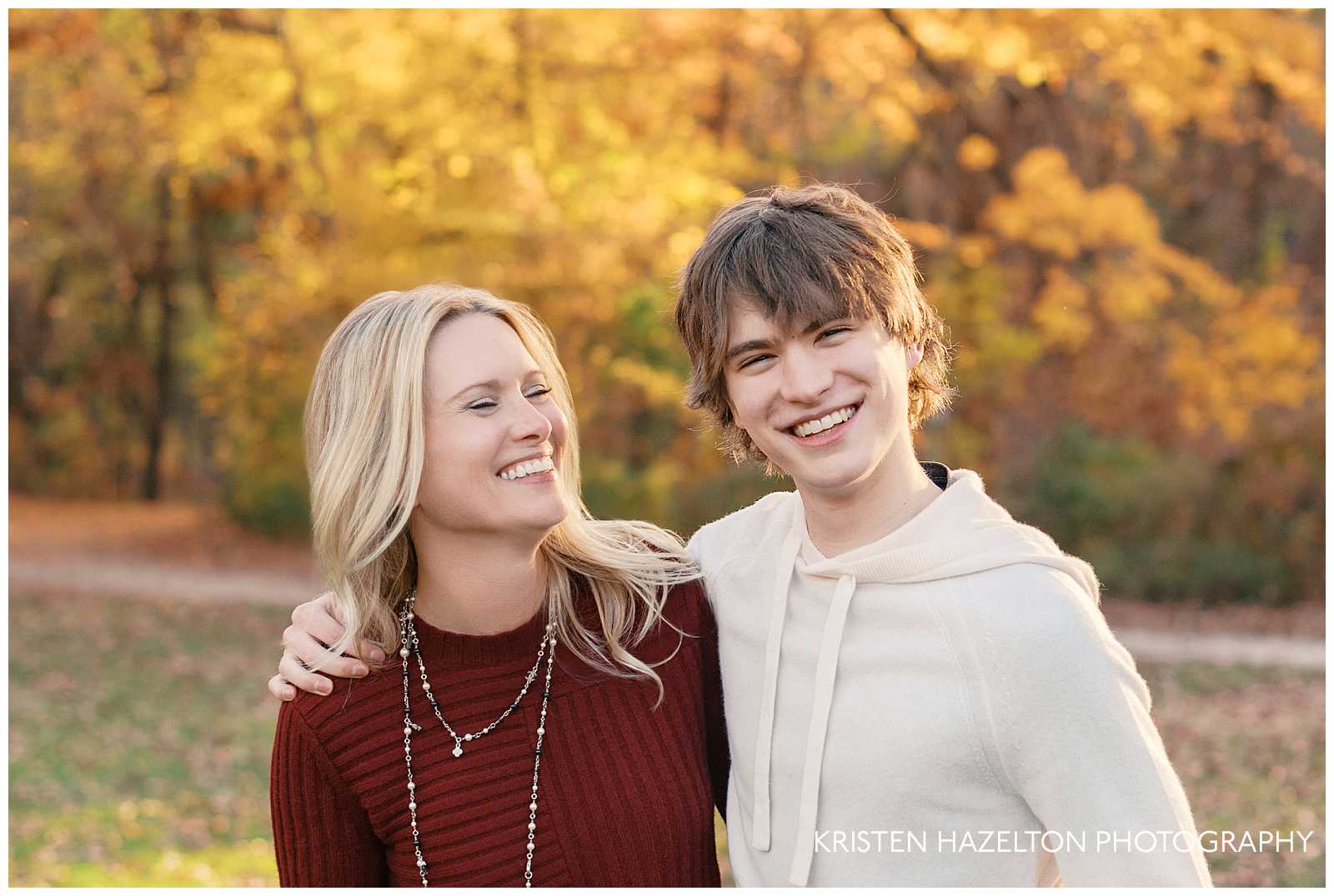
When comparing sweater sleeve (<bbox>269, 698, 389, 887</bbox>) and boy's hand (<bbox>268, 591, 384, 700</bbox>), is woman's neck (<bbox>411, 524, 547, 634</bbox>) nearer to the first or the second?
boy's hand (<bbox>268, 591, 384, 700</bbox>)

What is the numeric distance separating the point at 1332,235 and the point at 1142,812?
3.24 meters

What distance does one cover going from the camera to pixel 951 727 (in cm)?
220

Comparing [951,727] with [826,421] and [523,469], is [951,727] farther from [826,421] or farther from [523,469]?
[523,469]

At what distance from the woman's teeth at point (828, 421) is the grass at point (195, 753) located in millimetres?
4533

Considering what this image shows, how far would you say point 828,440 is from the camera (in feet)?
7.77

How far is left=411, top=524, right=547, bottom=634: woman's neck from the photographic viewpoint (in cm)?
270

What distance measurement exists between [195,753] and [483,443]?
21.4 ft

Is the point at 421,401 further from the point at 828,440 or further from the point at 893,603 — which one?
the point at 893,603

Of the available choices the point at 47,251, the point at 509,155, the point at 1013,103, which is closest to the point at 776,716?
the point at 509,155

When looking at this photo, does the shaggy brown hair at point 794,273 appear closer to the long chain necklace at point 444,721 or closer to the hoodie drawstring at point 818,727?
the hoodie drawstring at point 818,727

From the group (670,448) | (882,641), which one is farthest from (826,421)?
(670,448)

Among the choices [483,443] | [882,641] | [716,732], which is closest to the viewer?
[882,641]

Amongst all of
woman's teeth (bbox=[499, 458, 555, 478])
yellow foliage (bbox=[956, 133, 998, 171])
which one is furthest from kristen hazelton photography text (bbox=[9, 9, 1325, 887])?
yellow foliage (bbox=[956, 133, 998, 171])

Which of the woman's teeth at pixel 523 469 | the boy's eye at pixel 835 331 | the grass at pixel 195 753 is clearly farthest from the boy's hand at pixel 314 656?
the grass at pixel 195 753
